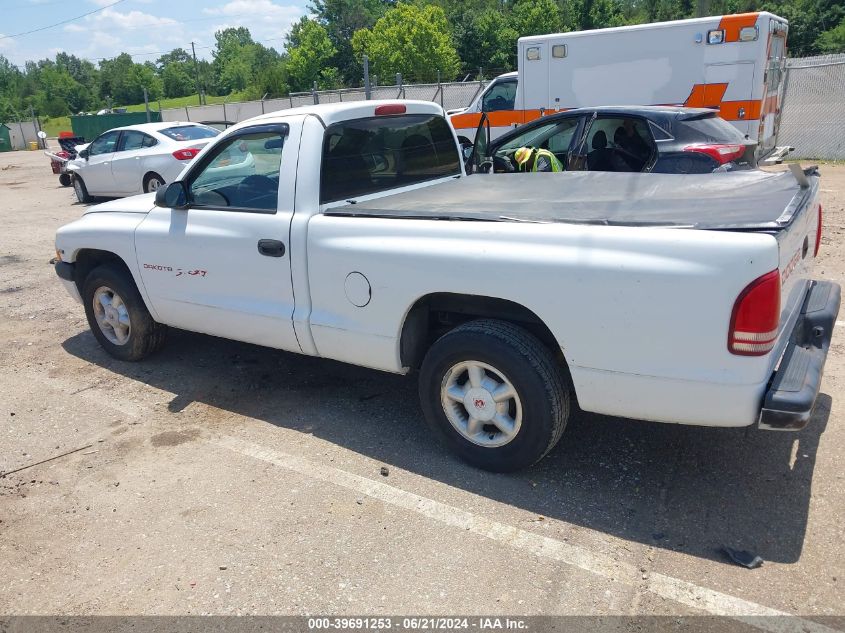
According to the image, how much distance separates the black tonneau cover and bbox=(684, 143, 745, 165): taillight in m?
3.07

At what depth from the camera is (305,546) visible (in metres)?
3.20

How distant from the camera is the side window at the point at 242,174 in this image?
4.32m

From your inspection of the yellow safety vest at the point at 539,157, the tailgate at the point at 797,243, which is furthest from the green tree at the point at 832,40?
the tailgate at the point at 797,243

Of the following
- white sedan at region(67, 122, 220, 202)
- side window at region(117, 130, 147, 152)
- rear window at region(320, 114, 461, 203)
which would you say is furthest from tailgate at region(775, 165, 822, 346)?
side window at region(117, 130, 147, 152)

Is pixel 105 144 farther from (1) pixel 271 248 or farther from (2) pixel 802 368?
(2) pixel 802 368

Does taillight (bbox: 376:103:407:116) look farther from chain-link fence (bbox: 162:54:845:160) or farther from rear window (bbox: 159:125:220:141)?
chain-link fence (bbox: 162:54:845:160)

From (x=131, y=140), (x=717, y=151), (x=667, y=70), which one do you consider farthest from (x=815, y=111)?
(x=131, y=140)

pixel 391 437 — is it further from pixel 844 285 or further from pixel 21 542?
pixel 844 285

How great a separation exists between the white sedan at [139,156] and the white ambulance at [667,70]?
5873mm

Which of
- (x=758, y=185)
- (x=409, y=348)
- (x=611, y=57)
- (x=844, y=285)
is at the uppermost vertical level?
(x=611, y=57)

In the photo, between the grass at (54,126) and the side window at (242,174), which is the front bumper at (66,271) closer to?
the side window at (242,174)

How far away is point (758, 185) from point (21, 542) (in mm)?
4352

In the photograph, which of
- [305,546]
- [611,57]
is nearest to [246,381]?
[305,546]

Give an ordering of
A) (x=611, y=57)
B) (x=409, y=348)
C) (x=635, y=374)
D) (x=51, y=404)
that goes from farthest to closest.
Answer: (x=611, y=57) → (x=51, y=404) → (x=409, y=348) → (x=635, y=374)
